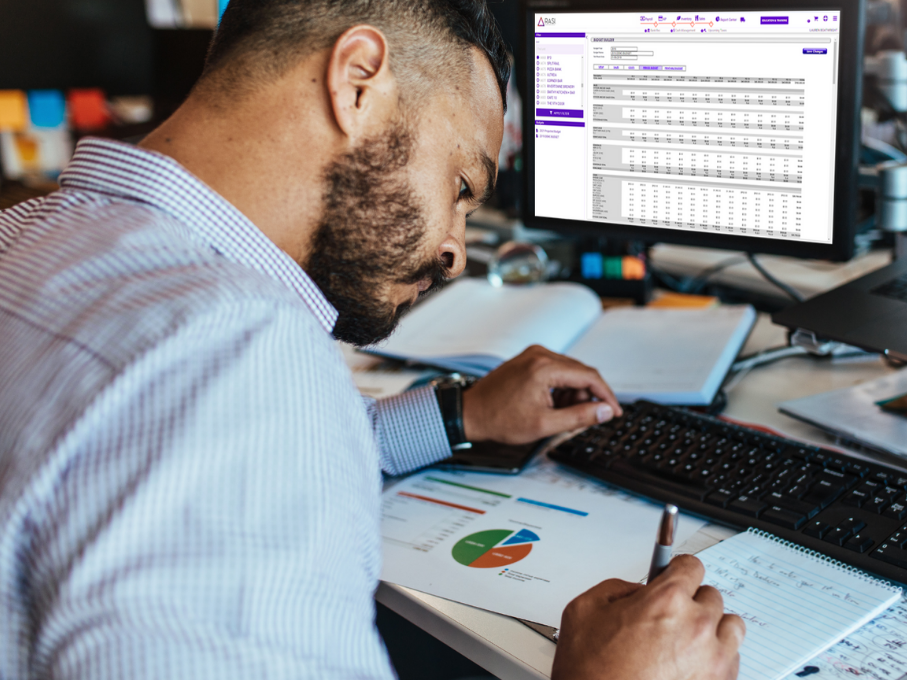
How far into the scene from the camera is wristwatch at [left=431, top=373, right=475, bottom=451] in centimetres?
94

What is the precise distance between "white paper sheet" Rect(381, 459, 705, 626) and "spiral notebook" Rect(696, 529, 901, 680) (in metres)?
0.06

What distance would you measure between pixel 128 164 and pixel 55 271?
104mm

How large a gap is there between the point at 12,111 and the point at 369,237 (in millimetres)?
2739

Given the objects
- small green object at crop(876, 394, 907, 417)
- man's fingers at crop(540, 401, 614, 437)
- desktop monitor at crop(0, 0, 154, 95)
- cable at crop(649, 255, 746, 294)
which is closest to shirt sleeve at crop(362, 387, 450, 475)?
man's fingers at crop(540, 401, 614, 437)

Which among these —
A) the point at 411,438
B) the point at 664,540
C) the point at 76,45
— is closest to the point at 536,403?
the point at 411,438

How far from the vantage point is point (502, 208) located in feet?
6.26

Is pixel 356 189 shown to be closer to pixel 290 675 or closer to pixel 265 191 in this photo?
pixel 265 191

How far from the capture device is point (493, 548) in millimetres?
758

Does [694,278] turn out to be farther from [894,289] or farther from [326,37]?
[326,37]

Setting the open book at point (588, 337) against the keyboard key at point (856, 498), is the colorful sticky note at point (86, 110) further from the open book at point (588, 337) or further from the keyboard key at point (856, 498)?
the keyboard key at point (856, 498)

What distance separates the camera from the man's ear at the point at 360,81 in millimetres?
616

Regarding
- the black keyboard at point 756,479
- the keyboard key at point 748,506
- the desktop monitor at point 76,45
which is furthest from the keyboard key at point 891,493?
the desktop monitor at point 76,45

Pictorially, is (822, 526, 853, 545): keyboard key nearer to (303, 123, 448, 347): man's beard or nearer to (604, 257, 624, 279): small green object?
(303, 123, 448, 347): man's beard

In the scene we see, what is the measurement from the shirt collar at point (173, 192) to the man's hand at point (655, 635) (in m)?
0.35
